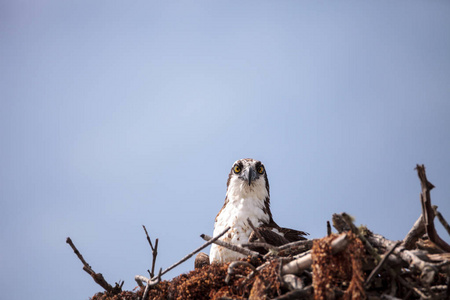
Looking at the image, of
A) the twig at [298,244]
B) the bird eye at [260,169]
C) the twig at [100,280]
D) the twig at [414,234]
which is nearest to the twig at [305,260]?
the twig at [298,244]

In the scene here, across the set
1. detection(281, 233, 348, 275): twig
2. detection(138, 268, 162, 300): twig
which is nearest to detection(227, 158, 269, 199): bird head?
detection(138, 268, 162, 300): twig

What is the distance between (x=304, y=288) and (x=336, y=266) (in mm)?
334

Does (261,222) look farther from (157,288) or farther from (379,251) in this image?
(379,251)

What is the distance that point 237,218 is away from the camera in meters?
6.44

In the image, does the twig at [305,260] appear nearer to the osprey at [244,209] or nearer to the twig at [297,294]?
the twig at [297,294]

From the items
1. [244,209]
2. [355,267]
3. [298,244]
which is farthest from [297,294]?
[244,209]

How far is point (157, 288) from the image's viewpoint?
531cm

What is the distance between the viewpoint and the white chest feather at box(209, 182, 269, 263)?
235 inches

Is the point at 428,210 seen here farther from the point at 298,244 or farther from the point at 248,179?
the point at 248,179

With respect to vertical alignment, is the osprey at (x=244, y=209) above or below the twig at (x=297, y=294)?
above

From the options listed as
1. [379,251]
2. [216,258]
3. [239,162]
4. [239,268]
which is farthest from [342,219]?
[239,162]

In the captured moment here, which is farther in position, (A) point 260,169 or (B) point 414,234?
(A) point 260,169

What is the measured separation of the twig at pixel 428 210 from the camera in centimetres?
393

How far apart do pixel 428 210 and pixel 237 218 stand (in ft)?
9.54
